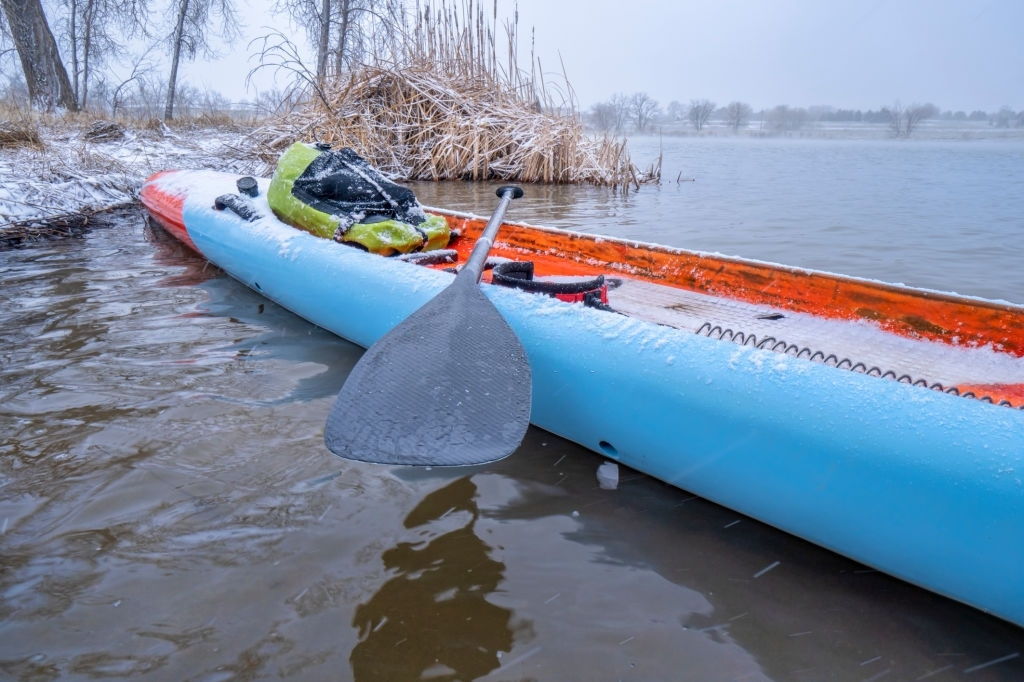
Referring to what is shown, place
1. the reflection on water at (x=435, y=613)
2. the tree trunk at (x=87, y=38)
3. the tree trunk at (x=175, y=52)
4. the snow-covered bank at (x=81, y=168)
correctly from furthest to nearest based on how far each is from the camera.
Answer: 1. the tree trunk at (x=87, y=38)
2. the tree trunk at (x=175, y=52)
3. the snow-covered bank at (x=81, y=168)
4. the reflection on water at (x=435, y=613)

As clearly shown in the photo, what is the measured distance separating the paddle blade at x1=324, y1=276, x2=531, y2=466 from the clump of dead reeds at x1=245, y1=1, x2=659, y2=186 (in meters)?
7.14

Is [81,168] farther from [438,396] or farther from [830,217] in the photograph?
[830,217]

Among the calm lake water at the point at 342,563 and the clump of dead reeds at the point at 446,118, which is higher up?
the clump of dead reeds at the point at 446,118

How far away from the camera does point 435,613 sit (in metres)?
1.53

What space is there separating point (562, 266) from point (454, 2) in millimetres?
6976

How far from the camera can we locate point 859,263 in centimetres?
489

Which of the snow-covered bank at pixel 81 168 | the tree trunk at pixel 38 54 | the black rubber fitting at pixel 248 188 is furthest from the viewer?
the tree trunk at pixel 38 54

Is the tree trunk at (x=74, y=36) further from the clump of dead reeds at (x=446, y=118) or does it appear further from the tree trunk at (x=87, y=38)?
the clump of dead reeds at (x=446, y=118)

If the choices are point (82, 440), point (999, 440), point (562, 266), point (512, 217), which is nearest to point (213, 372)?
point (82, 440)

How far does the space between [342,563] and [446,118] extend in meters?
8.34

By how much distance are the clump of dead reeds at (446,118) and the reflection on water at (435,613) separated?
25.2 feet

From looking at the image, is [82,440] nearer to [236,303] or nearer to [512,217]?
[236,303]

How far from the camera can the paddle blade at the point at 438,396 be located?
1690 millimetres

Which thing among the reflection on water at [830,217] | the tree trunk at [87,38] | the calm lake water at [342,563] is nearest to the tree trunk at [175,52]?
the tree trunk at [87,38]
